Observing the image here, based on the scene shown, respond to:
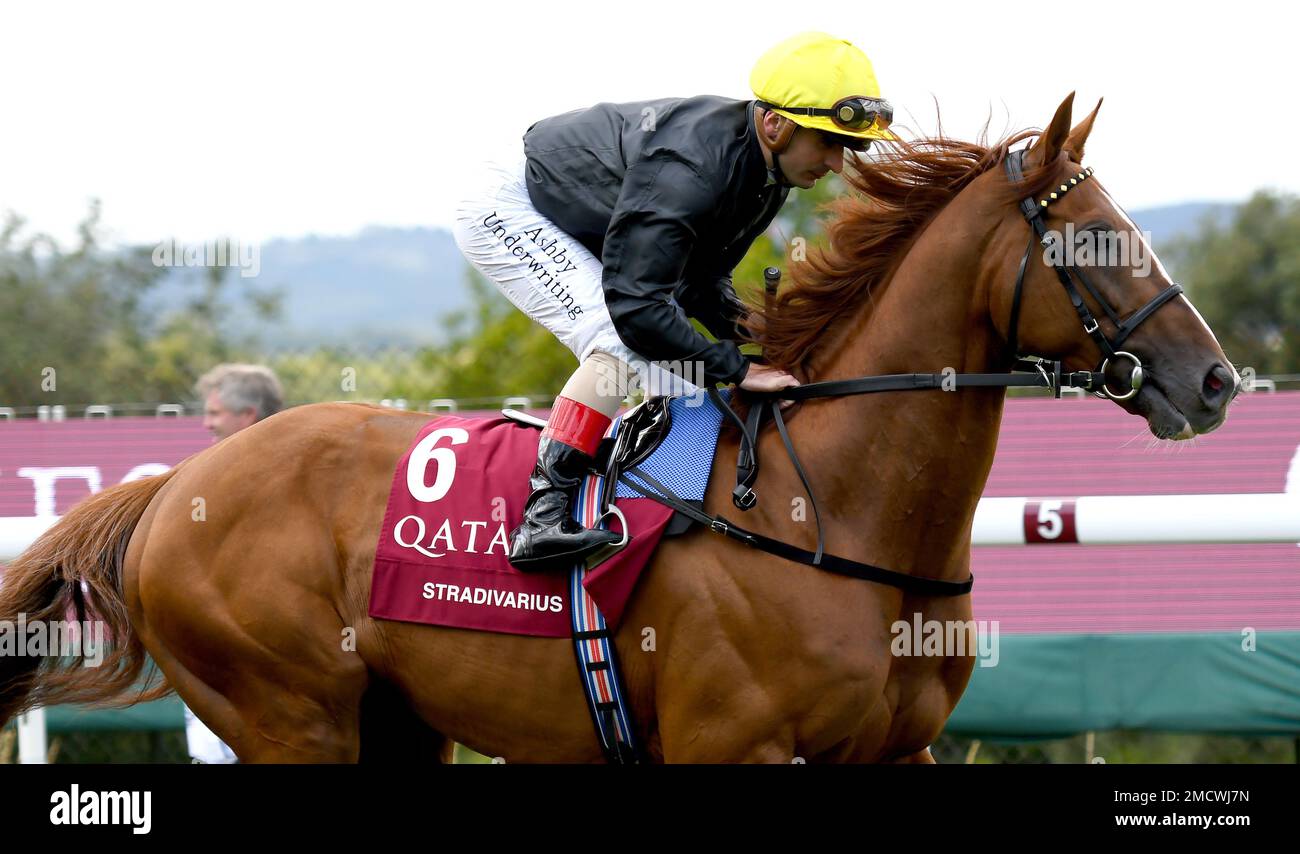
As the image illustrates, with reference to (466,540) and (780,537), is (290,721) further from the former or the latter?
(780,537)

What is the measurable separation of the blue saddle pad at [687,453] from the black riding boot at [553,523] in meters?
0.12

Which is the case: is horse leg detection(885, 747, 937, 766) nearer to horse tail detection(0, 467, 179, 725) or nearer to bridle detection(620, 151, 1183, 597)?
bridle detection(620, 151, 1183, 597)

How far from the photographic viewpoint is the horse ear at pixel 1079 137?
3059mm

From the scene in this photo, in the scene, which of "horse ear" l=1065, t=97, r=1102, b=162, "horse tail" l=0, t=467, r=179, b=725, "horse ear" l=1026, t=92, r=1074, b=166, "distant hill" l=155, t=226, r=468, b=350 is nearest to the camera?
"horse ear" l=1026, t=92, r=1074, b=166

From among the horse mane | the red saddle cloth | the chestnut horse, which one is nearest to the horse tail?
the chestnut horse

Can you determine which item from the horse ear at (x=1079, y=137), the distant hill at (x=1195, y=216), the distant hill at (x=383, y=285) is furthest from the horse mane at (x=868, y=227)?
the distant hill at (x=383, y=285)

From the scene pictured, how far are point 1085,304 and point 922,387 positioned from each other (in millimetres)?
406

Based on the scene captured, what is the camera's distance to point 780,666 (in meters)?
3.03

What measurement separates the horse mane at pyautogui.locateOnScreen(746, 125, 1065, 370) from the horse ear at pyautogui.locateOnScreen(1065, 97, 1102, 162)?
0.12 m

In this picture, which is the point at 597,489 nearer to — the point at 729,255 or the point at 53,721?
the point at 729,255

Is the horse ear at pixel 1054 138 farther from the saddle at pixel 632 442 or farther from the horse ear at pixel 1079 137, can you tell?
the saddle at pixel 632 442

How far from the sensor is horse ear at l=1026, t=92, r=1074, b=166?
9.54ft
